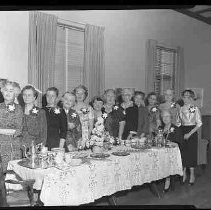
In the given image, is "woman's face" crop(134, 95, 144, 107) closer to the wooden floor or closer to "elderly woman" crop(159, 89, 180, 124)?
"elderly woman" crop(159, 89, 180, 124)

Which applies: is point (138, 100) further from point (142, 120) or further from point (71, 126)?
point (71, 126)

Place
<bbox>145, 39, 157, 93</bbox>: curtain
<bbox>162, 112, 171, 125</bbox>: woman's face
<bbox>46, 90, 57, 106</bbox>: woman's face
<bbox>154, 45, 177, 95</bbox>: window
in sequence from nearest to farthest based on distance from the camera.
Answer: <bbox>46, 90, 57, 106</bbox>: woman's face, <bbox>162, 112, 171, 125</bbox>: woman's face, <bbox>145, 39, 157, 93</bbox>: curtain, <bbox>154, 45, 177, 95</bbox>: window

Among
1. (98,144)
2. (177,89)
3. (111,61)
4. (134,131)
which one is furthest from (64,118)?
(177,89)

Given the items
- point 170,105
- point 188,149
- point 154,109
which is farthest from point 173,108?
point 188,149

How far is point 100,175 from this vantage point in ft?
10.9

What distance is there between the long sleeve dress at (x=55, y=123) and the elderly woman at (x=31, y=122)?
0.11 metres

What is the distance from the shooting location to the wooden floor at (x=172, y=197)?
402 cm

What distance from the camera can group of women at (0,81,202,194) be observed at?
3654 millimetres

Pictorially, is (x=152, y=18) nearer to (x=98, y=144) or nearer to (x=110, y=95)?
(x=110, y=95)

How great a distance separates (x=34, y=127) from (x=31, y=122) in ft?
0.20

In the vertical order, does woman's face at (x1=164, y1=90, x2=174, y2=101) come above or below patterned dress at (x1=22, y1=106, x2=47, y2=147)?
above

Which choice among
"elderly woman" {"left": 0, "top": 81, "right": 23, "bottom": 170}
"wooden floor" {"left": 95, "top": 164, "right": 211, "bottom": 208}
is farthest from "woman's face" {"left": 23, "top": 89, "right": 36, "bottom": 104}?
"wooden floor" {"left": 95, "top": 164, "right": 211, "bottom": 208}

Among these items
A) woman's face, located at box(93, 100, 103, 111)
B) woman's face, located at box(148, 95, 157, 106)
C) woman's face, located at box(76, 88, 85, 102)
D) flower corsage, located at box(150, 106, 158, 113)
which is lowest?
flower corsage, located at box(150, 106, 158, 113)

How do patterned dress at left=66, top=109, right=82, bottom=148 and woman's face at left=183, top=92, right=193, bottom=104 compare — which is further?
woman's face at left=183, top=92, right=193, bottom=104
